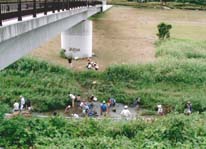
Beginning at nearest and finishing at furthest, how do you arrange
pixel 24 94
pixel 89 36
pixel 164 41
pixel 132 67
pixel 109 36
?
pixel 24 94 < pixel 132 67 < pixel 89 36 < pixel 164 41 < pixel 109 36

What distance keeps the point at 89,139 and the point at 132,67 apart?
15438mm

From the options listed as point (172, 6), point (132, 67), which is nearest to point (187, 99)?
point (132, 67)

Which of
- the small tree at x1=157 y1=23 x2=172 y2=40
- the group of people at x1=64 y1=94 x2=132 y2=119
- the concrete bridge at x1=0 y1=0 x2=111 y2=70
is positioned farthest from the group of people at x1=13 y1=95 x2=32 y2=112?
the small tree at x1=157 y1=23 x2=172 y2=40

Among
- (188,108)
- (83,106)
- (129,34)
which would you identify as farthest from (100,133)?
(129,34)

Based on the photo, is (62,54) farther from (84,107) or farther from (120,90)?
(84,107)

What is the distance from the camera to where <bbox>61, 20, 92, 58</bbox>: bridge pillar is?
120 ft

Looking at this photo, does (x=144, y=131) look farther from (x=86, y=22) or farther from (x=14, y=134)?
(x=86, y=22)

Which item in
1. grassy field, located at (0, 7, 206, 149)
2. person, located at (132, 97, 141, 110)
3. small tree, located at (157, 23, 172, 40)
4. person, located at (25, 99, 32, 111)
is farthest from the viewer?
small tree, located at (157, 23, 172, 40)

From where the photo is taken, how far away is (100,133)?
1594 cm

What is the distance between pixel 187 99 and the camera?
24000 millimetres

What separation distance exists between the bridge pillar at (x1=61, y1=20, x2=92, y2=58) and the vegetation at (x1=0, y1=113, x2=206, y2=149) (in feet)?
65.5

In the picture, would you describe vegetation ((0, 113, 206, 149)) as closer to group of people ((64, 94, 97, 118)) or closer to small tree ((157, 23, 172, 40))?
group of people ((64, 94, 97, 118))

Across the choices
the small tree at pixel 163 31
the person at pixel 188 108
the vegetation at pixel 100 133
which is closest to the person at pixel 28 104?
the vegetation at pixel 100 133

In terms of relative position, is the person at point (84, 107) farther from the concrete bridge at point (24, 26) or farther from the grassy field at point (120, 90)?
the concrete bridge at point (24, 26)
